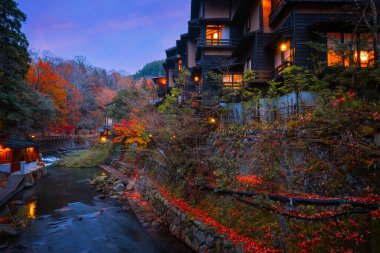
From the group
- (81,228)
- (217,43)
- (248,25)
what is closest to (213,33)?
(217,43)

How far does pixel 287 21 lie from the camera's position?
1948 cm

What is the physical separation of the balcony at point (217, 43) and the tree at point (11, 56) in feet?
62.3

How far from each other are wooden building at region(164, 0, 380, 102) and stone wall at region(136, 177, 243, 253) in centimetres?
1216

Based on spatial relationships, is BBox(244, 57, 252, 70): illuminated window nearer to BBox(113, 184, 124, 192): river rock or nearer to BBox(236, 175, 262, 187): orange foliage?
BBox(236, 175, 262, 187): orange foliage

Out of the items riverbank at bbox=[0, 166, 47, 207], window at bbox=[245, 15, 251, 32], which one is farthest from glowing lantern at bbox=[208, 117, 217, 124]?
riverbank at bbox=[0, 166, 47, 207]

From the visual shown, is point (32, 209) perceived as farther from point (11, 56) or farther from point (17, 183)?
point (11, 56)

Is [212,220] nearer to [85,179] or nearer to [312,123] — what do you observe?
[312,123]

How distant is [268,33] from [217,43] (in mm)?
8044

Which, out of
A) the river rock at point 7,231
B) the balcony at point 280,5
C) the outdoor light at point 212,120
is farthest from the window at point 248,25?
the river rock at point 7,231

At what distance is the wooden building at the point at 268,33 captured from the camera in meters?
18.0

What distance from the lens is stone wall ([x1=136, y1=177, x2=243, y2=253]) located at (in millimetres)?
9922

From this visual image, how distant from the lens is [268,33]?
74.1 ft

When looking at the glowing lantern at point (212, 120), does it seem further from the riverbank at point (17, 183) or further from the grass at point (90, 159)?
the grass at point (90, 159)

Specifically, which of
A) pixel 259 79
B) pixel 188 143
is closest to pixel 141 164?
pixel 188 143
